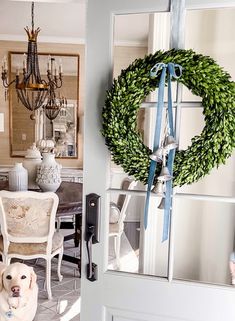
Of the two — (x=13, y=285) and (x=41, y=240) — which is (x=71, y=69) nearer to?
(x=41, y=240)

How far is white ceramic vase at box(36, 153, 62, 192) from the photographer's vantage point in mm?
3406

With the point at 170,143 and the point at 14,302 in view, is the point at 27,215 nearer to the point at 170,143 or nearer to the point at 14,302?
the point at 14,302

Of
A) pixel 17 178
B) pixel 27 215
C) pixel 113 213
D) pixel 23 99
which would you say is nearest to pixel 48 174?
pixel 17 178

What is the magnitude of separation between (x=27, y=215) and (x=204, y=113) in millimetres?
1922

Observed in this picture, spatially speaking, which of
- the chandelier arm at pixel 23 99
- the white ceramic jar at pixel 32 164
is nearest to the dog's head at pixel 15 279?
the white ceramic jar at pixel 32 164

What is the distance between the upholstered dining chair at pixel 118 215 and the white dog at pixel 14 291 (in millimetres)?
834

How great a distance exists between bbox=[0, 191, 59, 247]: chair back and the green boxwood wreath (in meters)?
1.46

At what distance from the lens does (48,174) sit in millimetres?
3406

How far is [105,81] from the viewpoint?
Answer: 4.95ft

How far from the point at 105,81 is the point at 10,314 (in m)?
1.62

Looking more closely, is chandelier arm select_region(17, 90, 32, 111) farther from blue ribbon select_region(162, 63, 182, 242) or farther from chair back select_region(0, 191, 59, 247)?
blue ribbon select_region(162, 63, 182, 242)

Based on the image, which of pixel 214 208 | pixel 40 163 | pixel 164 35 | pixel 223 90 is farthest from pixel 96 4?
pixel 40 163

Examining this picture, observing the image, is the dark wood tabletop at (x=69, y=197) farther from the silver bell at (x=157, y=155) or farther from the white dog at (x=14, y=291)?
the silver bell at (x=157, y=155)

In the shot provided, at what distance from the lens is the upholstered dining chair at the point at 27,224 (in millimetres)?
2736
